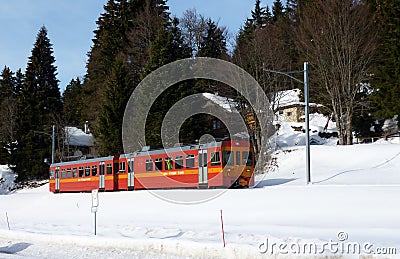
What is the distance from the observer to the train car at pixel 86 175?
2973 centimetres

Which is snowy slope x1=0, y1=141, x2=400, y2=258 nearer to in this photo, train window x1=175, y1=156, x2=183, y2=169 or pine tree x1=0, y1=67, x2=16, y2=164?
train window x1=175, y1=156, x2=183, y2=169

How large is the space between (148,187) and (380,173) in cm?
1320

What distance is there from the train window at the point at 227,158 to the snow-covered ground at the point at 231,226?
1.91 meters

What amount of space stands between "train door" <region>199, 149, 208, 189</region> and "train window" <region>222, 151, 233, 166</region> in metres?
0.92

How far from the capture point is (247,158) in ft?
78.8

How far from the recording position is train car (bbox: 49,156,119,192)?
29.7 m

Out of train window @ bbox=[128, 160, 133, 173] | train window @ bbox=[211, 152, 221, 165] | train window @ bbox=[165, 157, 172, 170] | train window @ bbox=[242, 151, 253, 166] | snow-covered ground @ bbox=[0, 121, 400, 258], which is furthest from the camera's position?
train window @ bbox=[128, 160, 133, 173]

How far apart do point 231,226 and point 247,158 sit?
9892 mm

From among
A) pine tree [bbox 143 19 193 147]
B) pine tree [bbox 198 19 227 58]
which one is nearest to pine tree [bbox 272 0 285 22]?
pine tree [bbox 198 19 227 58]

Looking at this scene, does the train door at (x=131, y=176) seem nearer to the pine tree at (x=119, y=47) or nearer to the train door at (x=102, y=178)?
the train door at (x=102, y=178)

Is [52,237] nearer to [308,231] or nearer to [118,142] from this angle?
[308,231]

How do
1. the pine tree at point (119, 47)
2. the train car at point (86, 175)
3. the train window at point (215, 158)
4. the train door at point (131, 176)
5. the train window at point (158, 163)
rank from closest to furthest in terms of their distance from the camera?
1. the train window at point (215, 158)
2. the train window at point (158, 163)
3. the train door at point (131, 176)
4. the train car at point (86, 175)
5. the pine tree at point (119, 47)

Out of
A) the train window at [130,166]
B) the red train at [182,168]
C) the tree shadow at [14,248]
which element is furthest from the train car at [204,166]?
the tree shadow at [14,248]

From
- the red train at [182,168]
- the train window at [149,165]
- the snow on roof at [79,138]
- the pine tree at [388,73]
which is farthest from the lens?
the snow on roof at [79,138]
